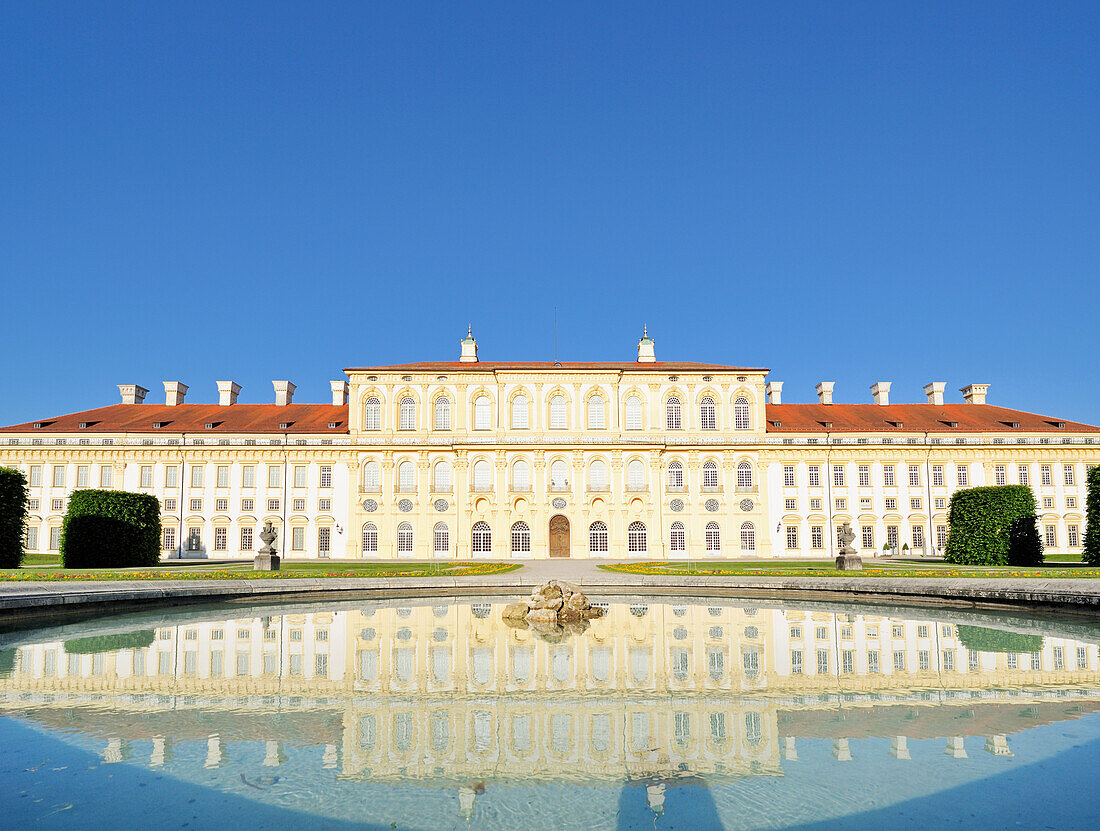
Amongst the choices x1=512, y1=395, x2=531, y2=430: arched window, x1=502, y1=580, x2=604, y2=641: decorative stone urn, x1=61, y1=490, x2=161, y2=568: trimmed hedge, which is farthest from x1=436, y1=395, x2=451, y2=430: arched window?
x1=502, y1=580, x2=604, y2=641: decorative stone urn

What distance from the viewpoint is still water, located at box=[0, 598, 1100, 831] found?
5.68 m

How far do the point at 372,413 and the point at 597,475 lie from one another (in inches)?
608

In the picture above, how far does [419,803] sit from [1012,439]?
54119mm

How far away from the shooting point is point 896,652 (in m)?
12.1

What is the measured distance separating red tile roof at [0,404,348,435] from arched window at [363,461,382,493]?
3116 millimetres

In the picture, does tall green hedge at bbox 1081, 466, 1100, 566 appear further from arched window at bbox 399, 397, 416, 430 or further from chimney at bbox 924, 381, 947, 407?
arched window at bbox 399, 397, 416, 430

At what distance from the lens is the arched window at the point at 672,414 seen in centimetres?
4941

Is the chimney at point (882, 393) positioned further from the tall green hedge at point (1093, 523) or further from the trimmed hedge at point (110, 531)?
the trimmed hedge at point (110, 531)

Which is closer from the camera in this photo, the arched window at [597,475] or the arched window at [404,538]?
the arched window at [404,538]

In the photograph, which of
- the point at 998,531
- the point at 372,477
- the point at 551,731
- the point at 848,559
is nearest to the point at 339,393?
the point at 372,477

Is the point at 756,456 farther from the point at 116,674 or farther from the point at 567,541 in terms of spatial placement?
the point at 116,674

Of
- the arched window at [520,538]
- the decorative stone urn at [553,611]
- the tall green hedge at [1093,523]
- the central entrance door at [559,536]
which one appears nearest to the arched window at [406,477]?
the arched window at [520,538]

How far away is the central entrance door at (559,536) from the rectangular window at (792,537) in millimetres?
14497

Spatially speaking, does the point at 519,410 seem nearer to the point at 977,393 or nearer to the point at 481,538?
the point at 481,538
